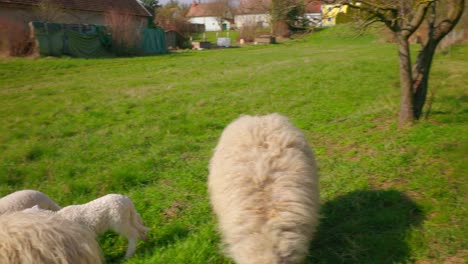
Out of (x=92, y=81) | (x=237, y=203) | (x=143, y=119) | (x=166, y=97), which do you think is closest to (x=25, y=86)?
(x=92, y=81)

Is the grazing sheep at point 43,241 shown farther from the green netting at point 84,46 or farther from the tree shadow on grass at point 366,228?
the green netting at point 84,46

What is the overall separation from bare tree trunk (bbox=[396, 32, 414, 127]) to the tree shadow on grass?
230cm

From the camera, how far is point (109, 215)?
Result: 3.79 meters

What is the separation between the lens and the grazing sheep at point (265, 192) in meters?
2.79

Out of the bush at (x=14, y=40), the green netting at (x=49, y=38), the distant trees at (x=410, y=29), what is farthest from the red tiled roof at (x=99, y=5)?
the distant trees at (x=410, y=29)

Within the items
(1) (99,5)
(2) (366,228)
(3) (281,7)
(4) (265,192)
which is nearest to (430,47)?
(3) (281,7)

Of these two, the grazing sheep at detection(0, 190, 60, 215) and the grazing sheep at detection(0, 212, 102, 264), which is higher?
the grazing sheep at detection(0, 212, 102, 264)

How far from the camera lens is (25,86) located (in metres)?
13.5

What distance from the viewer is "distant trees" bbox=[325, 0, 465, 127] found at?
5691 millimetres

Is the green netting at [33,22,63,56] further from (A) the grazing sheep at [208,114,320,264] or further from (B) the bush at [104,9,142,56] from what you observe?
(A) the grazing sheep at [208,114,320,264]

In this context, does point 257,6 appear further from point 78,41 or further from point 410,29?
point 78,41

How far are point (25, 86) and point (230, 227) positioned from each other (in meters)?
12.9

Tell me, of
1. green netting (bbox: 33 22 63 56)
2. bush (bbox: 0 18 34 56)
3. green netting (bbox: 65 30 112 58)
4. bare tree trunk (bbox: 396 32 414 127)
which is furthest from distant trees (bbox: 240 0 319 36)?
green netting (bbox: 65 30 112 58)

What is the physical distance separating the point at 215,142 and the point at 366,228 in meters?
3.54
